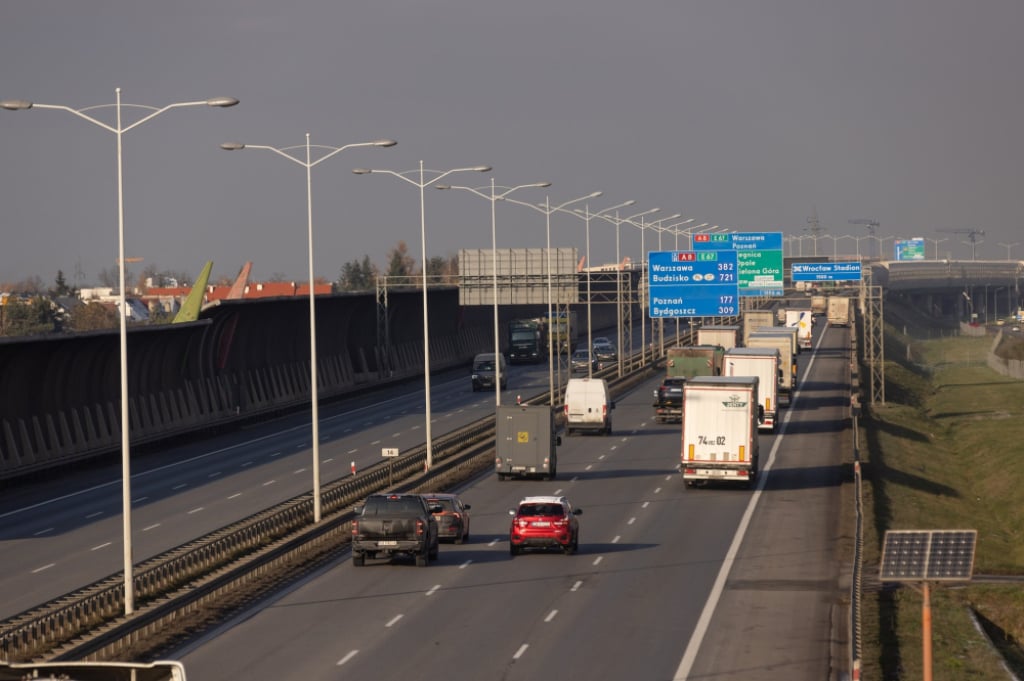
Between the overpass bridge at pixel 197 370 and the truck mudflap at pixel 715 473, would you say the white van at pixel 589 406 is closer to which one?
the overpass bridge at pixel 197 370

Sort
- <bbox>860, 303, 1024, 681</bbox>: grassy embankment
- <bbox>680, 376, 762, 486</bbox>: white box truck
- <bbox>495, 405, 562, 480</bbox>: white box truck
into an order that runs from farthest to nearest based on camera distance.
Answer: <bbox>495, 405, 562, 480</bbox>: white box truck < <bbox>680, 376, 762, 486</bbox>: white box truck < <bbox>860, 303, 1024, 681</bbox>: grassy embankment

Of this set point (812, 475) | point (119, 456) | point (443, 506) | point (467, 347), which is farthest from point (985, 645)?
point (467, 347)

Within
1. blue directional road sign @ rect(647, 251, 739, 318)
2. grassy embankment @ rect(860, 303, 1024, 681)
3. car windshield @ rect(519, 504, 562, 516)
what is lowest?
grassy embankment @ rect(860, 303, 1024, 681)

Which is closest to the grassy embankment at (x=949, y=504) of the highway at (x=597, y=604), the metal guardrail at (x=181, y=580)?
the highway at (x=597, y=604)

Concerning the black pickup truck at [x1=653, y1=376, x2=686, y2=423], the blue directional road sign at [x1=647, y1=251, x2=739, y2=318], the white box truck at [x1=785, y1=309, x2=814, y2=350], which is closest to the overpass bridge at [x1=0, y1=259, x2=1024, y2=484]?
the blue directional road sign at [x1=647, y1=251, x2=739, y2=318]

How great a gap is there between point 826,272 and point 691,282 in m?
21.8

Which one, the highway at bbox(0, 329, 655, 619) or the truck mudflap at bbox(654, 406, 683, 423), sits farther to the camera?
the truck mudflap at bbox(654, 406, 683, 423)

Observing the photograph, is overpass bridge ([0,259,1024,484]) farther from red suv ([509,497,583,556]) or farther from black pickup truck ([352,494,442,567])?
red suv ([509,497,583,556])

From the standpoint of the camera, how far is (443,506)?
1470 inches

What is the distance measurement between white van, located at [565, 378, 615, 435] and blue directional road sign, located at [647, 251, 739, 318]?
1731 centimetres

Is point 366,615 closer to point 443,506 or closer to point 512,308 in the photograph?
point 443,506

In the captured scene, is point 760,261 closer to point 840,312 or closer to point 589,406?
point 589,406

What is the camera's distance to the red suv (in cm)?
3503

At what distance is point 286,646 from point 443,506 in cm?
1265
